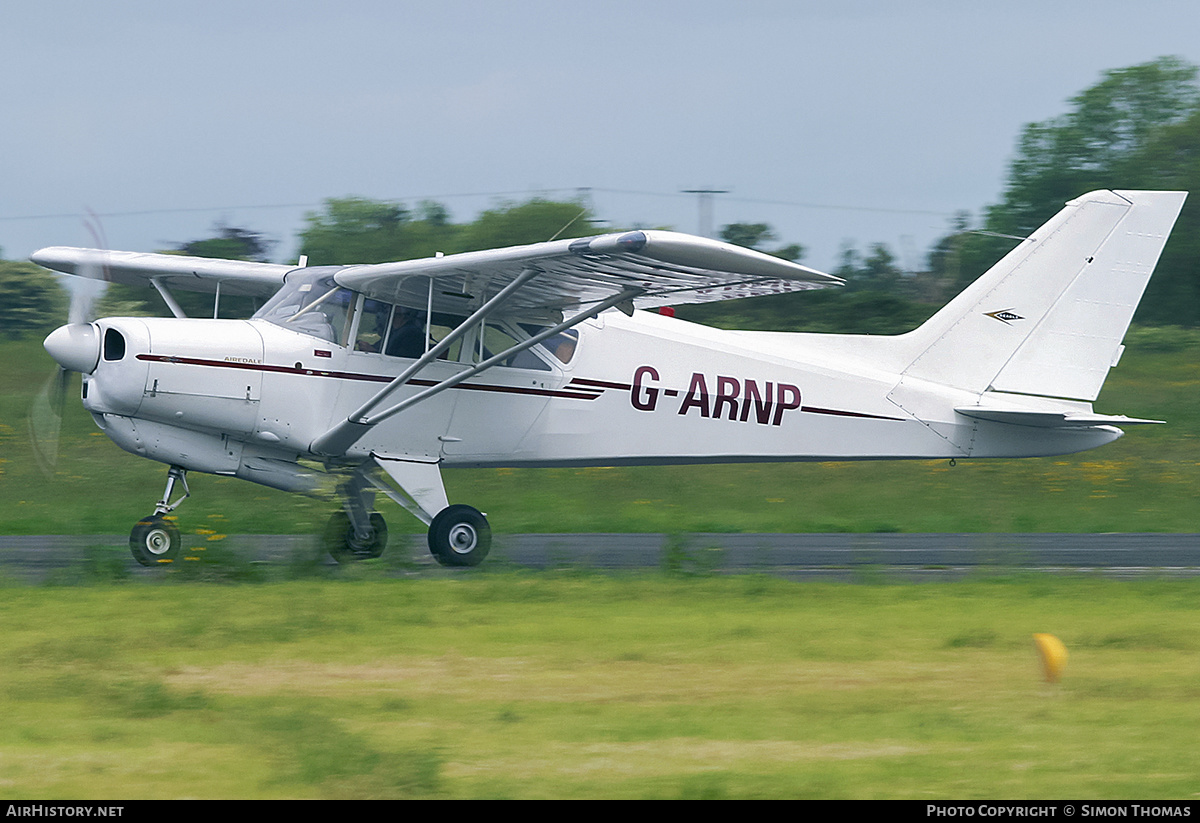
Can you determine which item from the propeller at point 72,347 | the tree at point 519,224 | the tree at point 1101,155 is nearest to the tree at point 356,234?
the tree at point 519,224

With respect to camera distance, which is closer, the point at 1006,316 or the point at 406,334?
the point at 406,334

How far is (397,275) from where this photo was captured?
11.9 m

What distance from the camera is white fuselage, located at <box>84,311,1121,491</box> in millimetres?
11602

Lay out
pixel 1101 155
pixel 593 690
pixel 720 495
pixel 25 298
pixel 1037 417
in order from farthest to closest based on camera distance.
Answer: pixel 1101 155 < pixel 25 298 < pixel 720 495 < pixel 1037 417 < pixel 593 690

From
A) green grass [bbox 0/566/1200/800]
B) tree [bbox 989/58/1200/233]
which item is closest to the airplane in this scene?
green grass [bbox 0/566/1200/800]

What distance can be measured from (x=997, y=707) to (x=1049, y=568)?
22.0 ft

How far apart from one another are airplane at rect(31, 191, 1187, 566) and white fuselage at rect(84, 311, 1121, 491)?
20mm

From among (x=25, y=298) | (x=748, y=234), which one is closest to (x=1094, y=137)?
(x=748, y=234)

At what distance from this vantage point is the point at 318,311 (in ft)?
40.4

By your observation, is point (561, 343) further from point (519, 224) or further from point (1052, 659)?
point (519, 224)

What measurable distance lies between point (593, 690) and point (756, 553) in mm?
7341
